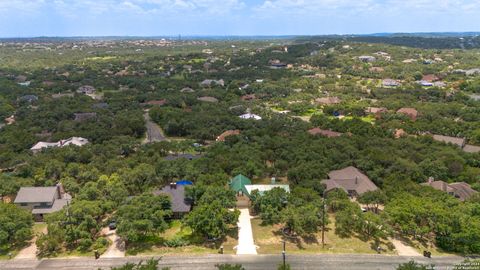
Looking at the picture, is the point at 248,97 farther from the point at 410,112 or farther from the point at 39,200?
the point at 39,200

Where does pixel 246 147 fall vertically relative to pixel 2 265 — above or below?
above

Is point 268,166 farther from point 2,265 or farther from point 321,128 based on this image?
point 2,265

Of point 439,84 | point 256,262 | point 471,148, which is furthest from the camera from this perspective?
point 439,84

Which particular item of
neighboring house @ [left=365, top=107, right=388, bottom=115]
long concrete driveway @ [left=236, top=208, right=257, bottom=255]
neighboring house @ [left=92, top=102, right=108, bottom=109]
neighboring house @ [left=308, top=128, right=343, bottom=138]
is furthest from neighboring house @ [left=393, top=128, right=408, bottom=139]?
neighboring house @ [left=92, top=102, right=108, bottom=109]

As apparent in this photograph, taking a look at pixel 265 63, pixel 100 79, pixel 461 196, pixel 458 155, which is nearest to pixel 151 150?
pixel 461 196

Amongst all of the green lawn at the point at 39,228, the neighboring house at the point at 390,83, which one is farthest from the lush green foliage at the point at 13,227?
the neighboring house at the point at 390,83

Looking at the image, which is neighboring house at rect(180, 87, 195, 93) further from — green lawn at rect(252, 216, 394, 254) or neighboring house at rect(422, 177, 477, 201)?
neighboring house at rect(422, 177, 477, 201)

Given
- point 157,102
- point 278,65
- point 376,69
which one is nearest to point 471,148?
point 157,102
